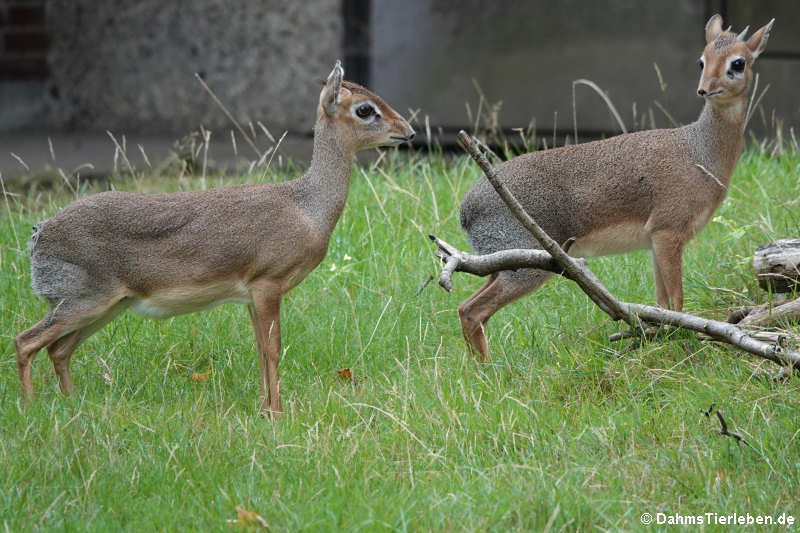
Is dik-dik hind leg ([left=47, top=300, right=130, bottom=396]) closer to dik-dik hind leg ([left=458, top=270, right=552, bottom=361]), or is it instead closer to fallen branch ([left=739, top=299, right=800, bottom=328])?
dik-dik hind leg ([left=458, top=270, right=552, bottom=361])

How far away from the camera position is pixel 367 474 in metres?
3.34

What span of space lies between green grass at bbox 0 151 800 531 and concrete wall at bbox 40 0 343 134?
4.13 metres

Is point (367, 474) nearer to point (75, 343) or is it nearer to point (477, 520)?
point (477, 520)

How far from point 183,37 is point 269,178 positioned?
3.32 meters

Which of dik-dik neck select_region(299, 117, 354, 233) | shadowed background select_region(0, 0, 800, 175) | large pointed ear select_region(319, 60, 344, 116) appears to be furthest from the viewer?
shadowed background select_region(0, 0, 800, 175)

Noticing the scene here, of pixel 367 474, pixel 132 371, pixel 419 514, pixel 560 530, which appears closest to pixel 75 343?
pixel 132 371

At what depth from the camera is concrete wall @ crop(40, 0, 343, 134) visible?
920 cm

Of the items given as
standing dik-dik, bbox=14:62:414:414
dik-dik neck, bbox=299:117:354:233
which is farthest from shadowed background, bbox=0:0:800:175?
standing dik-dik, bbox=14:62:414:414

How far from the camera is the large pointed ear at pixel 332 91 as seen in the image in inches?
165

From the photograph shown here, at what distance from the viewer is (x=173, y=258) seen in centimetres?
412

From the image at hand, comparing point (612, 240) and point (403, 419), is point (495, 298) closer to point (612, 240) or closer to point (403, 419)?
point (612, 240)

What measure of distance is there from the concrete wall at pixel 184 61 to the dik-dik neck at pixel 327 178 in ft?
16.2

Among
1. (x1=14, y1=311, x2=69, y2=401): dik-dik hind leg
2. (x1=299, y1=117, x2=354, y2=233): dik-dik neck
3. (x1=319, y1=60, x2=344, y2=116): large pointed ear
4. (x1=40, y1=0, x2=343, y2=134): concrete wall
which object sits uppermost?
(x1=319, y1=60, x2=344, y2=116): large pointed ear

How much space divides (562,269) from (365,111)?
111 cm
